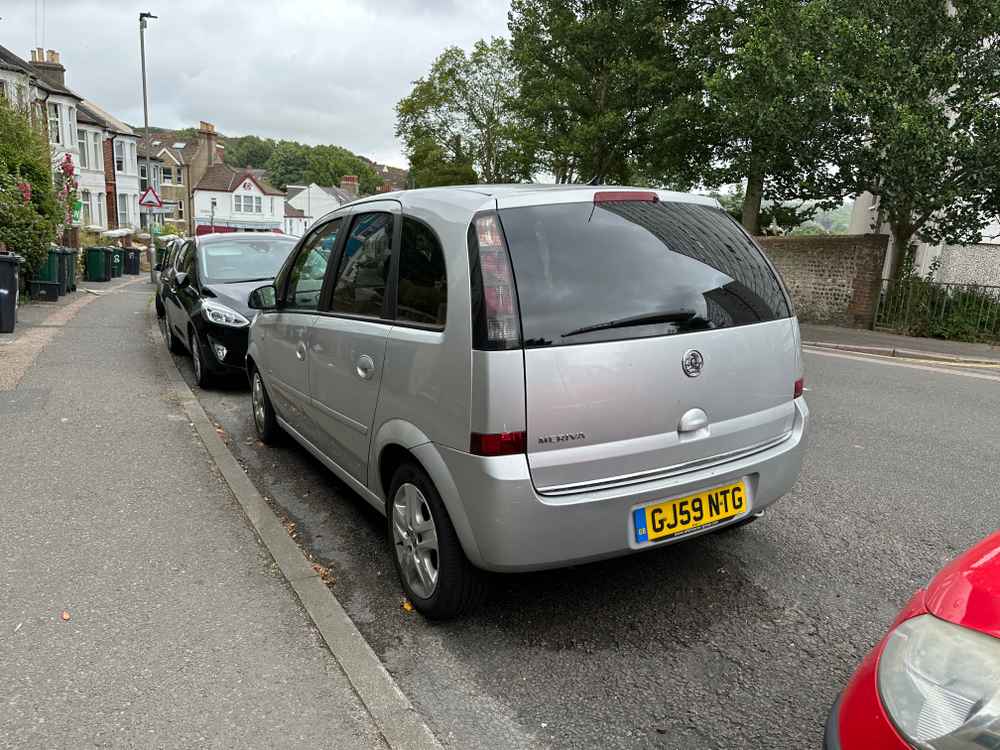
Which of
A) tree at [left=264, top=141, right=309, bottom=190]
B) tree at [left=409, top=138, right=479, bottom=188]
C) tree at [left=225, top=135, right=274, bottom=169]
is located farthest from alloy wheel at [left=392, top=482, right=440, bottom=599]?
tree at [left=225, top=135, right=274, bottom=169]

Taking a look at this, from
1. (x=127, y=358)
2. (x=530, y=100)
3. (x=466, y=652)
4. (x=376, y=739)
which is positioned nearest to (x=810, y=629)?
(x=466, y=652)

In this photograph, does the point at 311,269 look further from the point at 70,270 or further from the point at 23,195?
the point at 70,270

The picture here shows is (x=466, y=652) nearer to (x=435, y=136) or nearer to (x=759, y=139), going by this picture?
(x=759, y=139)

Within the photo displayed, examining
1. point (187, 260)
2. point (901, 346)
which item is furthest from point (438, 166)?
point (187, 260)

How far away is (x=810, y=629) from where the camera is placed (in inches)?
121

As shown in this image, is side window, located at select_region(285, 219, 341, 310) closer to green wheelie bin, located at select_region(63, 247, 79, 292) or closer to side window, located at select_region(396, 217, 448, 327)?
side window, located at select_region(396, 217, 448, 327)

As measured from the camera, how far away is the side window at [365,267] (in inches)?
137

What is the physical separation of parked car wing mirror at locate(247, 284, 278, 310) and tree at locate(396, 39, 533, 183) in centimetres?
4057

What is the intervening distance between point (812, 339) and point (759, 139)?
15.3ft

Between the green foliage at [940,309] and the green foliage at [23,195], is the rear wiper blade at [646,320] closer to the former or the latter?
the green foliage at [940,309]

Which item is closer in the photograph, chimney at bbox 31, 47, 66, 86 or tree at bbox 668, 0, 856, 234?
tree at bbox 668, 0, 856, 234

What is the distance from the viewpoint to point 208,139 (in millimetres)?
71812

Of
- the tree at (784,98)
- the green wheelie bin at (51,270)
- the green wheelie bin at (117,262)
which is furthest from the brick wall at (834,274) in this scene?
the green wheelie bin at (117,262)

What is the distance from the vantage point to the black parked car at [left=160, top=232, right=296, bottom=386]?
7.38 meters
